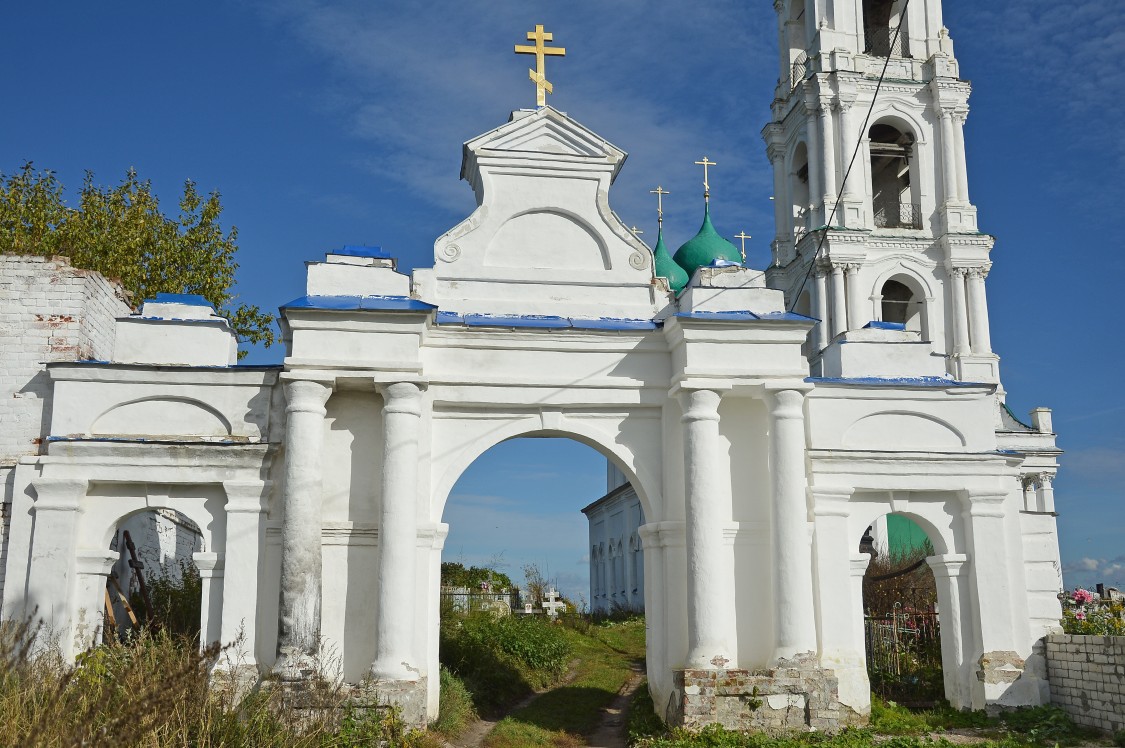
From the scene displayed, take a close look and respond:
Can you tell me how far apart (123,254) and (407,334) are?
1165 centimetres

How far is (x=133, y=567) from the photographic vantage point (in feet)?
50.2

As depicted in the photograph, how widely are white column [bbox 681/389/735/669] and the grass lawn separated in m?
2.20

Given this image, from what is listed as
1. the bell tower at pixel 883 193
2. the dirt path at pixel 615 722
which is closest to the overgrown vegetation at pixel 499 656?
the dirt path at pixel 615 722

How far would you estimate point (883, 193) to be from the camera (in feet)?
105

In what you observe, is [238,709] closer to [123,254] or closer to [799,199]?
[123,254]

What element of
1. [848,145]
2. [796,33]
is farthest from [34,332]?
A: [796,33]

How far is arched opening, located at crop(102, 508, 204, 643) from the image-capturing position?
13.7 metres

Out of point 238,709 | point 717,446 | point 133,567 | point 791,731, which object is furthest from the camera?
point 133,567

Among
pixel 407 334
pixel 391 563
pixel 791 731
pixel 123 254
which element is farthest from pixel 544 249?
pixel 123 254

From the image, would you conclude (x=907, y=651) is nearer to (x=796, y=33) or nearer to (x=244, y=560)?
(x=244, y=560)

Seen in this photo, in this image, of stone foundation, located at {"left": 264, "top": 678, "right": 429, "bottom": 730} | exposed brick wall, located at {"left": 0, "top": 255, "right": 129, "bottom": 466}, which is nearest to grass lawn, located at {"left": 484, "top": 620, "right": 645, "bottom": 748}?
stone foundation, located at {"left": 264, "top": 678, "right": 429, "bottom": 730}

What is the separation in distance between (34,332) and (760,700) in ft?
32.2

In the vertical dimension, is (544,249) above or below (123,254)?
below

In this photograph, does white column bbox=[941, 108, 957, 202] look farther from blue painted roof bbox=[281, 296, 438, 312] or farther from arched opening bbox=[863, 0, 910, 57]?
blue painted roof bbox=[281, 296, 438, 312]
